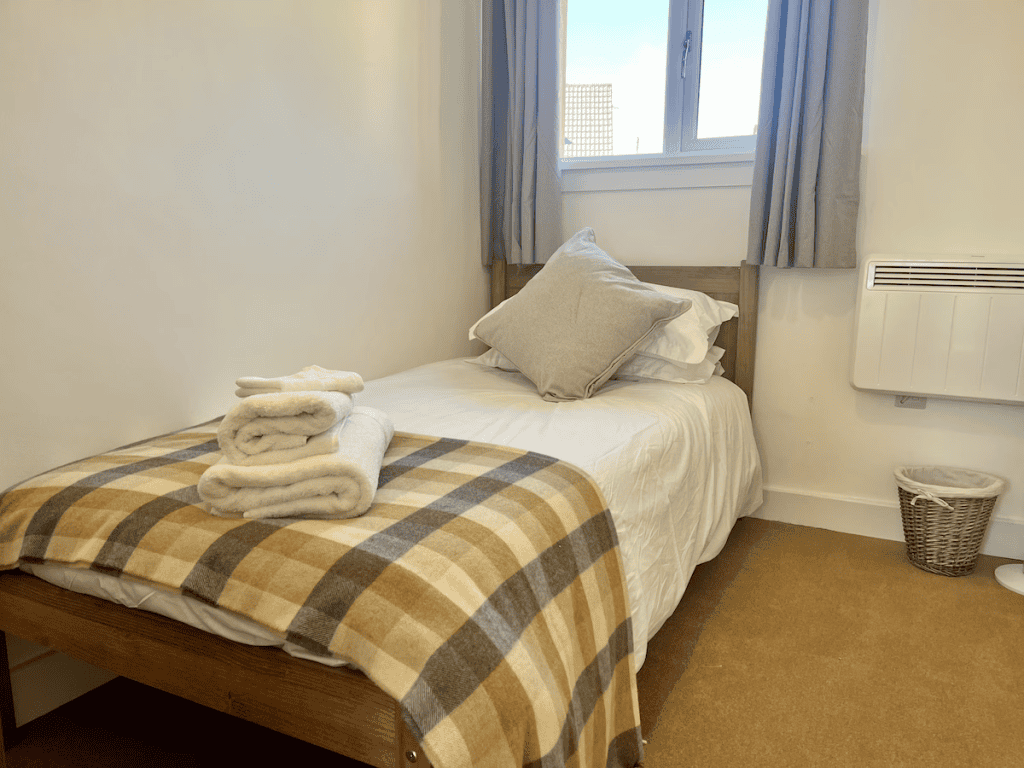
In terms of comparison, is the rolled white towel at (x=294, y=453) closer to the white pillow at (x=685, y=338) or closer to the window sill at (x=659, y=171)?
the white pillow at (x=685, y=338)

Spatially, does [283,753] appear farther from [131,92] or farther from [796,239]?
[796,239]

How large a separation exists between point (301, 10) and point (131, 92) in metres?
0.65

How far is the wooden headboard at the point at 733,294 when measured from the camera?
100 inches

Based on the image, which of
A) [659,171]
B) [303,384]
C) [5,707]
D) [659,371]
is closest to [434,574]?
[303,384]

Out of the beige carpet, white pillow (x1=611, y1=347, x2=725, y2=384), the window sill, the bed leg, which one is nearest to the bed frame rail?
the bed leg

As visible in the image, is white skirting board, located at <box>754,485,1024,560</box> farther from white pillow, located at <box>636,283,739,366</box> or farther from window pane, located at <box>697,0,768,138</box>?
window pane, located at <box>697,0,768,138</box>

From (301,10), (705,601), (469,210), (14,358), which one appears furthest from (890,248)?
(14,358)

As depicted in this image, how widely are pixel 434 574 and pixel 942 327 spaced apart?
6.34 ft

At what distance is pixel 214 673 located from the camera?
1.07 meters

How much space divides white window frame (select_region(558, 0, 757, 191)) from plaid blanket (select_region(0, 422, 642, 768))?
5.23 feet

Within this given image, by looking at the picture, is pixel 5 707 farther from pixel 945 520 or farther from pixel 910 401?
pixel 910 401

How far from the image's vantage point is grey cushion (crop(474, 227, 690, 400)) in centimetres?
208

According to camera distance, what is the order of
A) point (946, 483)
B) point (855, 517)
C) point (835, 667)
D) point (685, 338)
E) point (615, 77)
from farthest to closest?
point (615, 77) → point (855, 517) → point (946, 483) → point (685, 338) → point (835, 667)

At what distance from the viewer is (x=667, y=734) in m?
1.48
